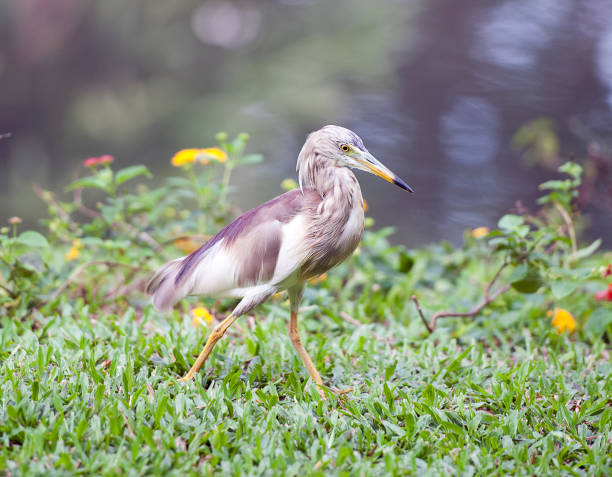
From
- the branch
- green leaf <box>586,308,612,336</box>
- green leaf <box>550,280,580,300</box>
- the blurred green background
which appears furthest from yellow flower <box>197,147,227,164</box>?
the blurred green background

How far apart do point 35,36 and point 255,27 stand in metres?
2.44

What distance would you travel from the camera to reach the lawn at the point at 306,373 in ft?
7.39

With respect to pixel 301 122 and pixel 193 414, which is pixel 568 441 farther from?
pixel 301 122

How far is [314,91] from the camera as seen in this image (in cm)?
701

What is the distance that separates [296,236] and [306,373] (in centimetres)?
80

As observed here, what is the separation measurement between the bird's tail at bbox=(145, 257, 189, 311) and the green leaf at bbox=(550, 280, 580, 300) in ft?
6.10

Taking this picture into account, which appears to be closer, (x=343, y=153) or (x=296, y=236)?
(x=296, y=236)

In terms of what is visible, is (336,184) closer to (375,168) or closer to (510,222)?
(375,168)

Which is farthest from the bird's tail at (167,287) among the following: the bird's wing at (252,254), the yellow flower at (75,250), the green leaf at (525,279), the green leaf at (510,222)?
the green leaf at (525,279)

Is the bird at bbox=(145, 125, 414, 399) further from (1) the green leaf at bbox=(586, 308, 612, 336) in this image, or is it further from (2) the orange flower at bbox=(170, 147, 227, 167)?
(1) the green leaf at bbox=(586, 308, 612, 336)

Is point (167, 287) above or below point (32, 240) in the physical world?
below

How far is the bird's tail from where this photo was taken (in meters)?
2.82

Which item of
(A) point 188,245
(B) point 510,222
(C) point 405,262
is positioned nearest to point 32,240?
(A) point 188,245

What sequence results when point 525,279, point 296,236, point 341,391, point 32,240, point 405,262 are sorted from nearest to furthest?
point 296,236 < point 341,391 < point 32,240 < point 525,279 < point 405,262
